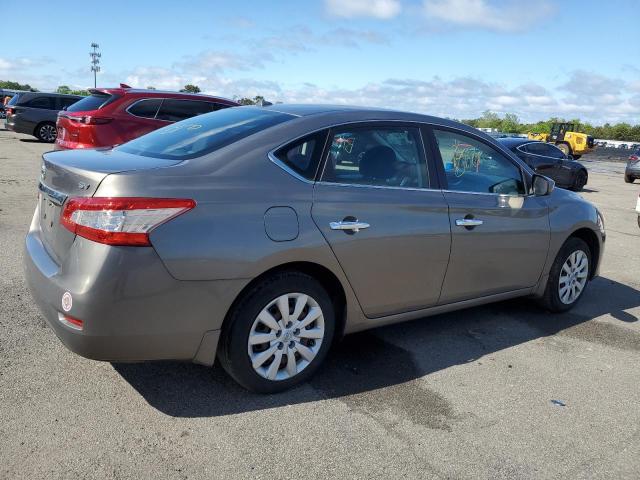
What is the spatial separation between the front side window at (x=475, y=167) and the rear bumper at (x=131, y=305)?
192 centimetres

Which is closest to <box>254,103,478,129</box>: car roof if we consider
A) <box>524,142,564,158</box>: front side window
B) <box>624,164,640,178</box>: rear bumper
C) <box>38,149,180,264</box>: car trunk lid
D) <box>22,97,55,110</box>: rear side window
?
<box>38,149,180,264</box>: car trunk lid

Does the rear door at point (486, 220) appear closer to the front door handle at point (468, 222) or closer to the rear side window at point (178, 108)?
the front door handle at point (468, 222)

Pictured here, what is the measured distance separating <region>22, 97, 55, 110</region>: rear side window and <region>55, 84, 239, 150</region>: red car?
1157cm

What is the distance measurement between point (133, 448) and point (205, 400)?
551 mm

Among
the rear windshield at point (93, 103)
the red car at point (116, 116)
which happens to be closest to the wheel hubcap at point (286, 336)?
the red car at point (116, 116)

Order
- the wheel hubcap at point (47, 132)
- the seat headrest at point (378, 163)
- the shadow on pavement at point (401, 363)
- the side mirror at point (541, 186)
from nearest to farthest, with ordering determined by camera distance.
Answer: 1. the shadow on pavement at point (401, 363)
2. the seat headrest at point (378, 163)
3. the side mirror at point (541, 186)
4. the wheel hubcap at point (47, 132)

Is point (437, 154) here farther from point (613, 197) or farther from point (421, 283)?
point (613, 197)

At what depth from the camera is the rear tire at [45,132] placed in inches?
794

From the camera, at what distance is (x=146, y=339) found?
281cm

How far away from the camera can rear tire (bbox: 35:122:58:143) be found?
20172 mm

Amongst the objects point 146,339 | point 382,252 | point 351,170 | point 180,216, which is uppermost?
point 351,170

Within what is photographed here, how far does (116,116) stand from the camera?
30.6 ft

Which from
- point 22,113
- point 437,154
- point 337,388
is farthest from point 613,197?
point 22,113

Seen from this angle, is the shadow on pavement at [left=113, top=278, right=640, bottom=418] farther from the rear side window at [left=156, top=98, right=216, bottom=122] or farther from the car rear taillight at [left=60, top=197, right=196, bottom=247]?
the rear side window at [left=156, top=98, right=216, bottom=122]
